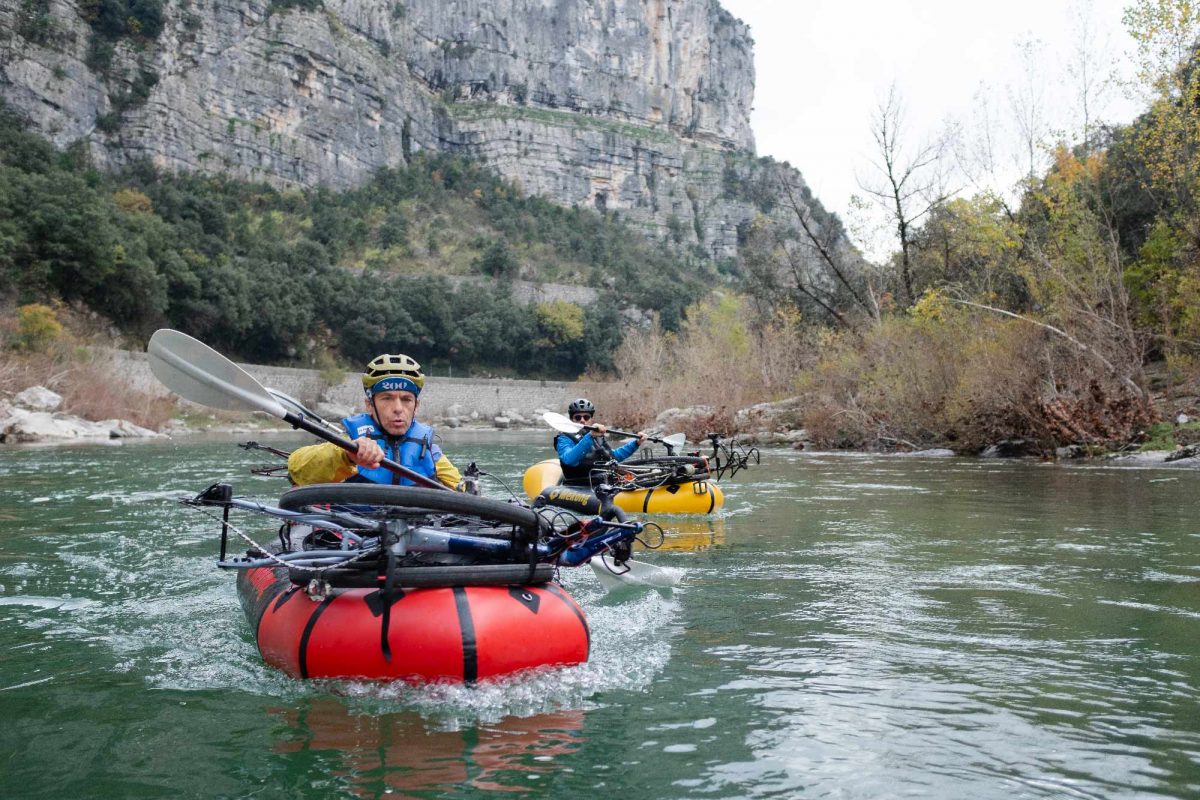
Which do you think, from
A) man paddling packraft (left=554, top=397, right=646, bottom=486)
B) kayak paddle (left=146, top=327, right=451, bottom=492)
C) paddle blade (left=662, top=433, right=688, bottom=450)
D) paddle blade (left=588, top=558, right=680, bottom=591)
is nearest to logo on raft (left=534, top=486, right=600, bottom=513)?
man paddling packraft (left=554, top=397, right=646, bottom=486)

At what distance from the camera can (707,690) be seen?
4.43 meters

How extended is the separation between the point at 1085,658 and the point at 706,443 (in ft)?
76.9

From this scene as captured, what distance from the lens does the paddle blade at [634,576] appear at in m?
6.82

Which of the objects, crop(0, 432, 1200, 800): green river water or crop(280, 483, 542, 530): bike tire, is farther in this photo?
crop(280, 483, 542, 530): bike tire

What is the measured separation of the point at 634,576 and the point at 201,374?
11.1ft

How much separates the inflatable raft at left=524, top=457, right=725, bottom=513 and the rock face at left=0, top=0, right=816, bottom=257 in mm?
65684

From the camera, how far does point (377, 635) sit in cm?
399

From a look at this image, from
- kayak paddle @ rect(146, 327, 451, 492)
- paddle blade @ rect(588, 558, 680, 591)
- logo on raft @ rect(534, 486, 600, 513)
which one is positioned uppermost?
kayak paddle @ rect(146, 327, 451, 492)

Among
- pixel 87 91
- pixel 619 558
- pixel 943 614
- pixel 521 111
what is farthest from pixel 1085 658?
pixel 521 111

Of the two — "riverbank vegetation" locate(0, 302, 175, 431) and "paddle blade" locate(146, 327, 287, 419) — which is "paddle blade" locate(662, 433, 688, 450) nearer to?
"paddle blade" locate(146, 327, 287, 419)

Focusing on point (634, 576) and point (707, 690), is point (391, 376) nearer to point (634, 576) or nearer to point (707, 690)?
point (707, 690)

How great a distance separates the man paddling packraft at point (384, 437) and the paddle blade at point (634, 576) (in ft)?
→ 6.17

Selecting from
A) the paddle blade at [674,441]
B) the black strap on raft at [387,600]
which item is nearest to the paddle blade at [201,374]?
the black strap on raft at [387,600]

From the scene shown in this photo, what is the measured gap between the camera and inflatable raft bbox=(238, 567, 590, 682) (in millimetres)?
3939
